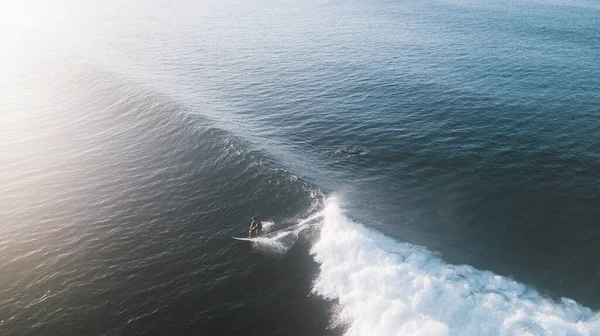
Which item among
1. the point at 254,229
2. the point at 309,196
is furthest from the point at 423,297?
the point at 309,196

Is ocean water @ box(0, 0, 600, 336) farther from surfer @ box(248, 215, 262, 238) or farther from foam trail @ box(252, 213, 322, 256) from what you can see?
surfer @ box(248, 215, 262, 238)

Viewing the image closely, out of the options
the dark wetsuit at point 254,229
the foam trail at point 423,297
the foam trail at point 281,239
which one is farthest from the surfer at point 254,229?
the foam trail at point 423,297

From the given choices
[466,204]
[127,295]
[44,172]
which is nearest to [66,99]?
[44,172]

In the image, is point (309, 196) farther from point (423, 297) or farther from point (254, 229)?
point (423, 297)

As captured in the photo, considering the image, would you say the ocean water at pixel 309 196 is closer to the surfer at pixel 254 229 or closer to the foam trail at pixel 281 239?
the foam trail at pixel 281 239

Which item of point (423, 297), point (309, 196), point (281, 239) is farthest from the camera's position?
point (309, 196)

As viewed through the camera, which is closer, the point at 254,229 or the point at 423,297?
the point at 423,297
